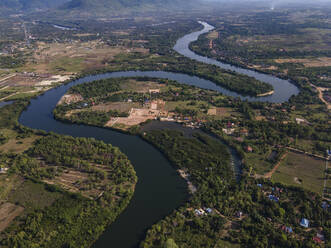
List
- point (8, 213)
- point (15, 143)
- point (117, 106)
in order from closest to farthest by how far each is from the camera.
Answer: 1. point (8, 213)
2. point (15, 143)
3. point (117, 106)

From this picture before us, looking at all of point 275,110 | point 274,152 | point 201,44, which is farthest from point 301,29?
point 274,152

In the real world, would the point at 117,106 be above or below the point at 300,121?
below

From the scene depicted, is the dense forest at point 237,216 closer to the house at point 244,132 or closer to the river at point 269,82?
the house at point 244,132

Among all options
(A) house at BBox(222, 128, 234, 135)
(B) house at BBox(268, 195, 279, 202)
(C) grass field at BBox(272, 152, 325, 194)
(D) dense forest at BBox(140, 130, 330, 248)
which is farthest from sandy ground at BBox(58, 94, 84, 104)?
(B) house at BBox(268, 195, 279, 202)

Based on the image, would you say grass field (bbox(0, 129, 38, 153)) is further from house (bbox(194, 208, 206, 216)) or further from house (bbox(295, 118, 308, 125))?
house (bbox(295, 118, 308, 125))

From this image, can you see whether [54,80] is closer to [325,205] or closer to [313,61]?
→ [325,205]

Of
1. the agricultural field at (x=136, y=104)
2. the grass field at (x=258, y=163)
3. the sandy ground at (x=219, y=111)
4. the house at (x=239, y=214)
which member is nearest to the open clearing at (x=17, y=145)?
the agricultural field at (x=136, y=104)

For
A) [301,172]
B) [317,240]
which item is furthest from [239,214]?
[301,172]
